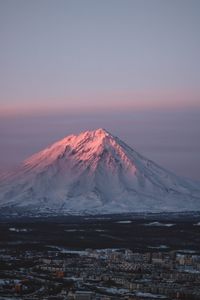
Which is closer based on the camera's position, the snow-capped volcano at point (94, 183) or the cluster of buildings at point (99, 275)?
the cluster of buildings at point (99, 275)

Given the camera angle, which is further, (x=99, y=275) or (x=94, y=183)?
(x=94, y=183)

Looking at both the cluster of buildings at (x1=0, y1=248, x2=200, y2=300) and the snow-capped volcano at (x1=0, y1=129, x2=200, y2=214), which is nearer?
the cluster of buildings at (x1=0, y1=248, x2=200, y2=300)

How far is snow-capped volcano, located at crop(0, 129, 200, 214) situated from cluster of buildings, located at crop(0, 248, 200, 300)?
190 ft

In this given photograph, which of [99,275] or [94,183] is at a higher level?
[99,275]

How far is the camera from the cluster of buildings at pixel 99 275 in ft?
129

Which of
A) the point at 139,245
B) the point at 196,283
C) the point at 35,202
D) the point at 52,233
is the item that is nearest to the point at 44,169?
the point at 35,202

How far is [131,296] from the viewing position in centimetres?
3844

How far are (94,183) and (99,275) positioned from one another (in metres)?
81.5

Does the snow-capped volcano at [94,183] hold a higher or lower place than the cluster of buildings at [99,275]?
lower

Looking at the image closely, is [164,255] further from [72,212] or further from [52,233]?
[72,212]

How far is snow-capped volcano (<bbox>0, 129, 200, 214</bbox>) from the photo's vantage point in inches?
4729

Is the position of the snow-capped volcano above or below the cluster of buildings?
below

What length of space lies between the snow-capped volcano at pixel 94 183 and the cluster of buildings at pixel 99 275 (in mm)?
57909

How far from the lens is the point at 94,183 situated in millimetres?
127062
